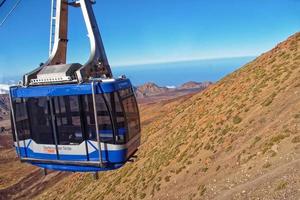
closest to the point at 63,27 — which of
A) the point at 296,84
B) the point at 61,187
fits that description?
the point at 296,84

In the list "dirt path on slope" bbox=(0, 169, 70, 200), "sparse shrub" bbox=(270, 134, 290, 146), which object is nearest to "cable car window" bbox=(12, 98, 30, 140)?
"sparse shrub" bbox=(270, 134, 290, 146)

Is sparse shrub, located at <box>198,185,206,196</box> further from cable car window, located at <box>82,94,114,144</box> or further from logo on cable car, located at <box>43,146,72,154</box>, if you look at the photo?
logo on cable car, located at <box>43,146,72,154</box>

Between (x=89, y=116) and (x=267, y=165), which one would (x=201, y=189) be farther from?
(x=89, y=116)

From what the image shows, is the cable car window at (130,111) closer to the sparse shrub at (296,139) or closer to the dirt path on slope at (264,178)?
the dirt path on slope at (264,178)

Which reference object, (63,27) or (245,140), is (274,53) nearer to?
(245,140)

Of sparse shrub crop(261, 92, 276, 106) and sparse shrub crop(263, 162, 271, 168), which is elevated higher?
sparse shrub crop(261, 92, 276, 106)

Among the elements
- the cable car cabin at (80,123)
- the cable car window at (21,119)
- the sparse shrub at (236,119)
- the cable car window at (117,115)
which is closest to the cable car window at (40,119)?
the cable car cabin at (80,123)
